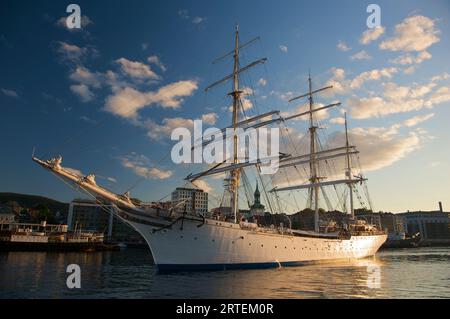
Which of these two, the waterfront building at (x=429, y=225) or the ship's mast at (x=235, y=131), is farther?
the waterfront building at (x=429, y=225)

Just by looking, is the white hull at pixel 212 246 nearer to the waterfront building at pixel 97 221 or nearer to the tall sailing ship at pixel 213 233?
the tall sailing ship at pixel 213 233

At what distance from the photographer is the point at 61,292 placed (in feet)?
53.2

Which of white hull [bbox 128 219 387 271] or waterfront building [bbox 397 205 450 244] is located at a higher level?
waterfront building [bbox 397 205 450 244]

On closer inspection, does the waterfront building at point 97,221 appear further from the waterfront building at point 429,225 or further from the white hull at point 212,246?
the waterfront building at point 429,225

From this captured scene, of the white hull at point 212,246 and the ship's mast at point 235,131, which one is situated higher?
the ship's mast at point 235,131

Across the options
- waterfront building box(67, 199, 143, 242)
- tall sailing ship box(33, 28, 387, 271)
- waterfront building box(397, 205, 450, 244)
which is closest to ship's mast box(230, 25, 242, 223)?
tall sailing ship box(33, 28, 387, 271)

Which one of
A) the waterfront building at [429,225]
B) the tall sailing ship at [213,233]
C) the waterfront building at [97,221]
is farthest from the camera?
the waterfront building at [429,225]

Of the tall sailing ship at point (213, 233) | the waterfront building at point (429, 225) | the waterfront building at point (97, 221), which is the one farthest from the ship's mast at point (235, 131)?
the waterfront building at point (429, 225)

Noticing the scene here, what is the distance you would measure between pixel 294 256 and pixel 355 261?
713 inches

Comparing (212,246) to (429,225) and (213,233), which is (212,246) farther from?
(429,225)

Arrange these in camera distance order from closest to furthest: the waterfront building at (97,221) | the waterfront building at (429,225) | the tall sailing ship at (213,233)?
the tall sailing ship at (213,233)
the waterfront building at (97,221)
the waterfront building at (429,225)

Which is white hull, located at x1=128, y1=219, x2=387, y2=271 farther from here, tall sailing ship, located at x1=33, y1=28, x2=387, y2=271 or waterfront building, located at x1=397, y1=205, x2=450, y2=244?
waterfront building, located at x1=397, y1=205, x2=450, y2=244

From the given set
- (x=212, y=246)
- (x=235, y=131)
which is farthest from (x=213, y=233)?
(x=235, y=131)
